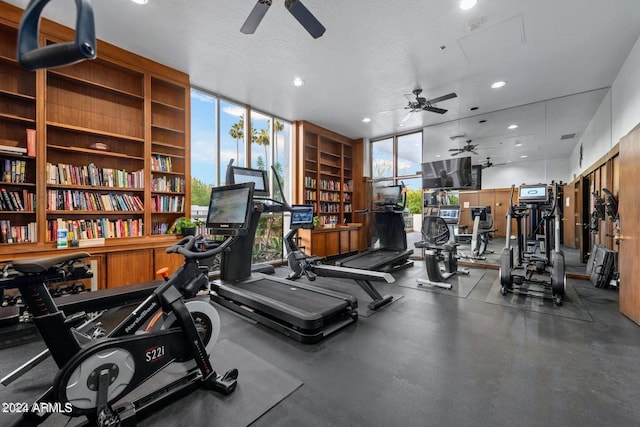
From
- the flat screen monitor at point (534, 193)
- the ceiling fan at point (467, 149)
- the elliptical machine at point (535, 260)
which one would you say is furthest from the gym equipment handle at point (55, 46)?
the ceiling fan at point (467, 149)

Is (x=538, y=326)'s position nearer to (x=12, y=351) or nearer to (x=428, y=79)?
(x=428, y=79)

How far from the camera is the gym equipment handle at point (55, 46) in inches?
26.5

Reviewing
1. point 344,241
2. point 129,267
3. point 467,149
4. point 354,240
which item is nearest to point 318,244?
point 344,241

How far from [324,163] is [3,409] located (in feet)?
21.9

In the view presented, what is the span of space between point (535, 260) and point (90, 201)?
22.2ft

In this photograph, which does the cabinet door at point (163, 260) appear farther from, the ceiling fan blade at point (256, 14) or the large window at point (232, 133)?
the ceiling fan blade at point (256, 14)

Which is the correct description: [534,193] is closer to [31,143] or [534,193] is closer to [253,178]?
[253,178]

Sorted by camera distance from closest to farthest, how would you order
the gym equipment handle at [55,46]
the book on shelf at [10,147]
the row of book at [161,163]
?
the gym equipment handle at [55,46] → the book on shelf at [10,147] → the row of book at [161,163]

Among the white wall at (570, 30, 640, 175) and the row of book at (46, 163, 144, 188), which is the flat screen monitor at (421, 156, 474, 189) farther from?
the row of book at (46, 163, 144, 188)

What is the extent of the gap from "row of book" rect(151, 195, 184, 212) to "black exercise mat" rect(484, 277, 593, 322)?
4916mm

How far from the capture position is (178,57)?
4.03 m

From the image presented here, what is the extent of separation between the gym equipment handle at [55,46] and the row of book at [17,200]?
3.69 meters

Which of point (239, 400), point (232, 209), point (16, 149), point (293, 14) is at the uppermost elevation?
point (293, 14)

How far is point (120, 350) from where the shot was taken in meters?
1.59
